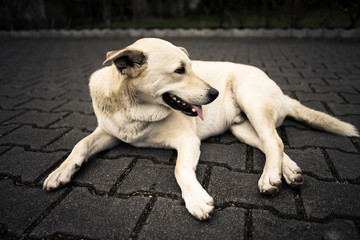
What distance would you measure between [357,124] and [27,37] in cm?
1364

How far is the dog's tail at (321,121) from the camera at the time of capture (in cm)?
228

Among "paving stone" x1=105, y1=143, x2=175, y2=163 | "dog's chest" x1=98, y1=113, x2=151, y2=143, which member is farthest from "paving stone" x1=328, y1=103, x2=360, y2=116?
"dog's chest" x1=98, y1=113, x2=151, y2=143

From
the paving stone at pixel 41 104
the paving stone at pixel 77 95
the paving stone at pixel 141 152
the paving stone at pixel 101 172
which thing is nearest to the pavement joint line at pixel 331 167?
the paving stone at pixel 141 152

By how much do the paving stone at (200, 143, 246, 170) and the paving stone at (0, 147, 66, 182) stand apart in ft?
4.40

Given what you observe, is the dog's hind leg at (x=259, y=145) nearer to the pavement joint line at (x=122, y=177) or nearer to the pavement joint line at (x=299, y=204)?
the pavement joint line at (x=299, y=204)

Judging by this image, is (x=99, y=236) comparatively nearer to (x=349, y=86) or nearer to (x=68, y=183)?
(x=68, y=183)

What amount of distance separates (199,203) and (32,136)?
204cm

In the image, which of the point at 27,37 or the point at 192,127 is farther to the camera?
the point at 27,37

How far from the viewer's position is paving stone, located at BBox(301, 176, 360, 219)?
1.46 metres

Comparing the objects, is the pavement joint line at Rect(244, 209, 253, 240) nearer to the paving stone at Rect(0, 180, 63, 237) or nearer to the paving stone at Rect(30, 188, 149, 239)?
the paving stone at Rect(30, 188, 149, 239)

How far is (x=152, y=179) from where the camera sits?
1.82 metres

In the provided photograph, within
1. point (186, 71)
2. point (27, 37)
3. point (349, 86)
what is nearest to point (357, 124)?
point (349, 86)

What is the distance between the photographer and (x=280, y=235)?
Answer: 4.36 ft

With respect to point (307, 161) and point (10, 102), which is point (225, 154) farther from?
point (10, 102)
